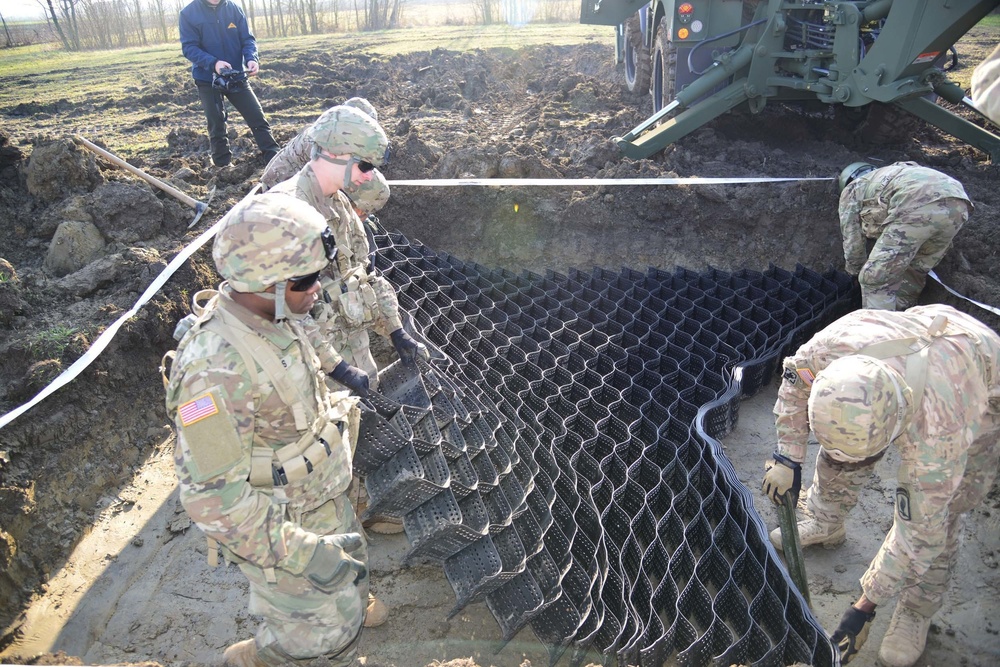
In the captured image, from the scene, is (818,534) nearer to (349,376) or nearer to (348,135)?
(349,376)

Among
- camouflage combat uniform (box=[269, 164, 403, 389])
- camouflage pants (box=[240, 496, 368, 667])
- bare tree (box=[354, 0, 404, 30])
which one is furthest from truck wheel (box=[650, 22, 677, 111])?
bare tree (box=[354, 0, 404, 30])

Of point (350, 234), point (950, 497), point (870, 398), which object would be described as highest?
point (350, 234)

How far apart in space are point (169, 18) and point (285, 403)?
26497 mm

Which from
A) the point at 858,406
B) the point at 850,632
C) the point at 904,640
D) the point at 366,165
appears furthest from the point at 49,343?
the point at 904,640

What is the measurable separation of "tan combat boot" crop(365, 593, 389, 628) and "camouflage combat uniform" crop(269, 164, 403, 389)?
1.20 m

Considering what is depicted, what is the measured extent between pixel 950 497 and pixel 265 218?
2.60 m

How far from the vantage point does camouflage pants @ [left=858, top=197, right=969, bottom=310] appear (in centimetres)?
410

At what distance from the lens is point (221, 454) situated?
196cm

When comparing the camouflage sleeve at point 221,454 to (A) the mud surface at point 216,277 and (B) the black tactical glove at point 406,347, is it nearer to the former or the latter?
(A) the mud surface at point 216,277

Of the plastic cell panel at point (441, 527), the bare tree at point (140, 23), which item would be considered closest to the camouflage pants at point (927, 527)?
the plastic cell panel at point (441, 527)

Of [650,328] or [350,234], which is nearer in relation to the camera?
[350,234]

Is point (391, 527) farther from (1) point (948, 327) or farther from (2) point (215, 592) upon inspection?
(1) point (948, 327)

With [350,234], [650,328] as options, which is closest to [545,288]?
[650,328]

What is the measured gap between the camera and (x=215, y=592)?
3.21 metres
